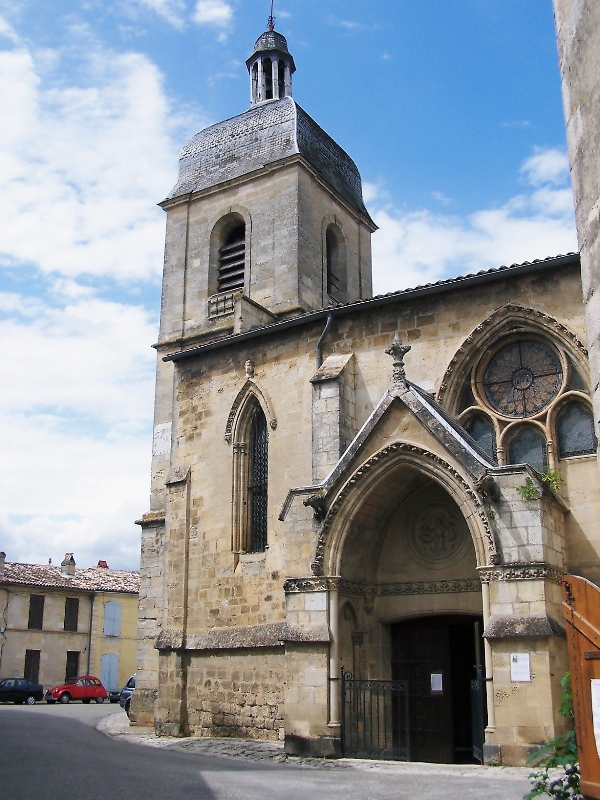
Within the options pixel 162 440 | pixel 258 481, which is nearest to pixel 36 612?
pixel 162 440

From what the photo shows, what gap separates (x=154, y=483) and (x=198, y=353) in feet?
A: 14.4

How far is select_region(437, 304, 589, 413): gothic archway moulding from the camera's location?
12.6 metres

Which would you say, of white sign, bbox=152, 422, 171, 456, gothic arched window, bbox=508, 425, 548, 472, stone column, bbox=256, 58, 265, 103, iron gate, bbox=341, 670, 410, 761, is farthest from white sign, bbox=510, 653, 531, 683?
stone column, bbox=256, 58, 265, 103

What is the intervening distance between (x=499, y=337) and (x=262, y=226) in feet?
34.2

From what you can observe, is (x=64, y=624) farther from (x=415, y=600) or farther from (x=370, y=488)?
(x=370, y=488)

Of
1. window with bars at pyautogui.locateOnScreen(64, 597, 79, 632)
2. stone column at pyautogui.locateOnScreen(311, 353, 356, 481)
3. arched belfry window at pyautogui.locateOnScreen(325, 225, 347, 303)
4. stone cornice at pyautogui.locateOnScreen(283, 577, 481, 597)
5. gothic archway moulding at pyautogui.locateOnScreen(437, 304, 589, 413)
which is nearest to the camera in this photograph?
stone cornice at pyautogui.locateOnScreen(283, 577, 481, 597)

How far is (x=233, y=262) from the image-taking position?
898 inches

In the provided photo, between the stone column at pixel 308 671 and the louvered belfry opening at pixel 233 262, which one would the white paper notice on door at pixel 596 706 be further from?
the louvered belfry opening at pixel 233 262

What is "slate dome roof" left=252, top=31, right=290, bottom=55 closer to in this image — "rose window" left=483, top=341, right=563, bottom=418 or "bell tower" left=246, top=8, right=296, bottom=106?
"bell tower" left=246, top=8, right=296, bottom=106

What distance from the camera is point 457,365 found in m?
13.7

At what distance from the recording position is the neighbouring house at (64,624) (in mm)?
37781

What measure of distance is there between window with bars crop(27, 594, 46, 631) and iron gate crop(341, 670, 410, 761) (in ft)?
96.7

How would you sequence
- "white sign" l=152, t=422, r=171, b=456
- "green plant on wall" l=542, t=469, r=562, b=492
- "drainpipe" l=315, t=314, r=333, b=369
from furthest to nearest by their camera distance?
"white sign" l=152, t=422, r=171, b=456
"drainpipe" l=315, t=314, r=333, b=369
"green plant on wall" l=542, t=469, r=562, b=492

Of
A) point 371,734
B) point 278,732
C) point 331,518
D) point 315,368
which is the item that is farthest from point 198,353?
point 371,734
